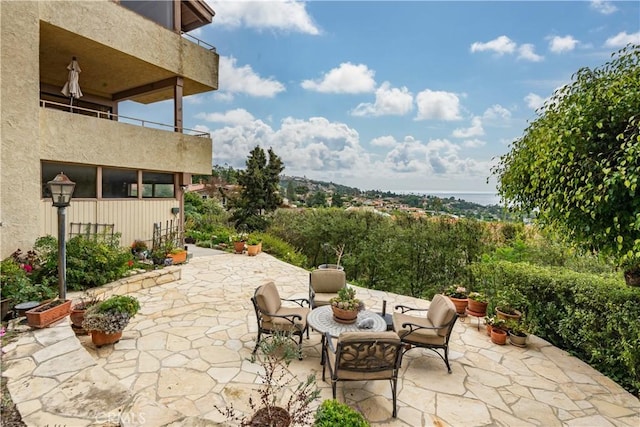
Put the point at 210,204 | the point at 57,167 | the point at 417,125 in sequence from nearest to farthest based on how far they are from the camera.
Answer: the point at 57,167
the point at 417,125
the point at 210,204

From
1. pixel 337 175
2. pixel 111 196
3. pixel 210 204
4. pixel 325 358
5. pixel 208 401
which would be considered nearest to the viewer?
pixel 208 401

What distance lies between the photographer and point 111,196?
29.2ft

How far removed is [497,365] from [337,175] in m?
16.0

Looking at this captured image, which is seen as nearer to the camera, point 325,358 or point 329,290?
point 325,358

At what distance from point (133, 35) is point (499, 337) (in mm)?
11681

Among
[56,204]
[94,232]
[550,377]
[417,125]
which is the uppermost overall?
[417,125]

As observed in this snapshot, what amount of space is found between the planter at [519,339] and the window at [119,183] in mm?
10524

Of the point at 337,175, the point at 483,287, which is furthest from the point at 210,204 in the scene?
the point at 483,287

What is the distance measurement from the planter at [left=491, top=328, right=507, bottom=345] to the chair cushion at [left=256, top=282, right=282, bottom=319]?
381cm

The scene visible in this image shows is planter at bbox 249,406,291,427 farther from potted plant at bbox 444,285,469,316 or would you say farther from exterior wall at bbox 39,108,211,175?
exterior wall at bbox 39,108,211,175

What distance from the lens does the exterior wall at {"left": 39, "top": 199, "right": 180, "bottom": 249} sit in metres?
7.38

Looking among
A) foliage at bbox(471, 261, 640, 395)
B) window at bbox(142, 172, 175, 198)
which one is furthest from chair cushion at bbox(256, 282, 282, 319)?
window at bbox(142, 172, 175, 198)

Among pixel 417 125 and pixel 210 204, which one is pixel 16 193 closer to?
pixel 417 125

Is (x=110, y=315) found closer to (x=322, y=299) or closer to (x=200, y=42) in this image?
(x=322, y=299)
